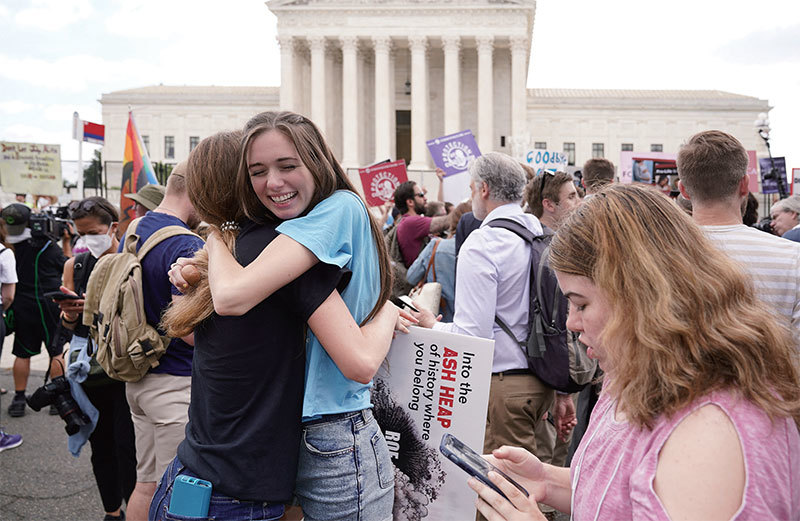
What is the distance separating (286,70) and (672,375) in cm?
4542

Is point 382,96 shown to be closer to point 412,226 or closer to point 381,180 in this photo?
point 381,180

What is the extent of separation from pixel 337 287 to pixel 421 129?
42.8 meters

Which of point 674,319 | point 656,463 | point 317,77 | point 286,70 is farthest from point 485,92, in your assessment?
point 656,463

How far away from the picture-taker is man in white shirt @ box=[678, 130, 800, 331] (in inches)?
109

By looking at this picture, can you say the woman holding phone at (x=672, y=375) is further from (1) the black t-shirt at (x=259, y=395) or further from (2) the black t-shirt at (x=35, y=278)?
(2) the black t-shirt at (x=35, y=278)

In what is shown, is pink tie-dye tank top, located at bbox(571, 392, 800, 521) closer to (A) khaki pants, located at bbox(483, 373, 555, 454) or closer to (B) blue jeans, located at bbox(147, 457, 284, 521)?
(B) blue jeans, located at bbox(147, 457, 284, 521)

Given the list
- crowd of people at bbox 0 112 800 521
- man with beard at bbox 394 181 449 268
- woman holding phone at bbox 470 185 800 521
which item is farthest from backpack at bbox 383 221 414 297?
woman holding phone at bbox 470 185 800 521

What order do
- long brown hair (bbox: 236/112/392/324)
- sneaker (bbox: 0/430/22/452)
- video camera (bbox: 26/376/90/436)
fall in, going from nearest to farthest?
long brown hair (bbox: 236/112/392/324) → video camera (bbox: 26/376/90/436) → sneaker (bbox: 0/430/22/452)

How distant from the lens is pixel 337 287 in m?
1.84

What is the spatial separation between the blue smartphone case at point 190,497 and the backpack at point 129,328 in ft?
4.37

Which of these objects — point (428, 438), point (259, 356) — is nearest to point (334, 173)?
point (259, 356)

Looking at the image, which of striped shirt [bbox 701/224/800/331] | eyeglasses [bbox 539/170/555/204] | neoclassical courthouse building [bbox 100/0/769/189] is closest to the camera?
striped shirt [bbox 701/224/800/331]

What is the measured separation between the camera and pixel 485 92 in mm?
43812

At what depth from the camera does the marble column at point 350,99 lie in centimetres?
4397
